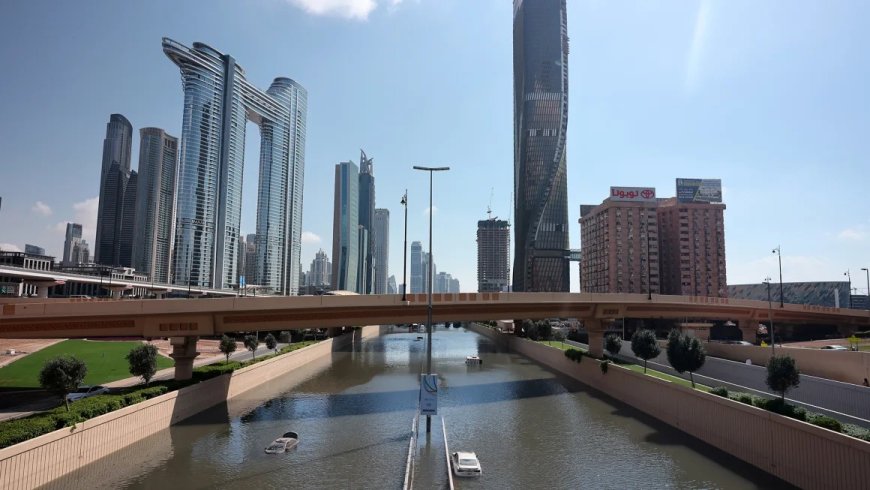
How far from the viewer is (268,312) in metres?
42.3

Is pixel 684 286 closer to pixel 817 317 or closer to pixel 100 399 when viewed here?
pixel 817 317

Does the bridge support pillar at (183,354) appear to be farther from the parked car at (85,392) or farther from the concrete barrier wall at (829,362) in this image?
the concrete barrier wall at (829,362)

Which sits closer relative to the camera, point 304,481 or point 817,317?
point 304,481

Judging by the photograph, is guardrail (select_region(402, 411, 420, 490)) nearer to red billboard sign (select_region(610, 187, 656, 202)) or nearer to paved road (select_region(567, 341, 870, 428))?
paved road (select_region(567, 341, 870, 428))

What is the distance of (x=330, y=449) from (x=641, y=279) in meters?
137

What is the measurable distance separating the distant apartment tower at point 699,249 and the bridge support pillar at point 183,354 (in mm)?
138376

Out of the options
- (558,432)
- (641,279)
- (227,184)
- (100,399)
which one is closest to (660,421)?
(558,432)

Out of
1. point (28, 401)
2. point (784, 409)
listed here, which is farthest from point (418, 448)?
point (28, 401)

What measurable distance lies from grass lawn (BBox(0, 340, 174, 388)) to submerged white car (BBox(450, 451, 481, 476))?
3689cm

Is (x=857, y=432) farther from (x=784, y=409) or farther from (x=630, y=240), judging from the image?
(x=630, y=240)

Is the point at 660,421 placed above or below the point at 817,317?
below

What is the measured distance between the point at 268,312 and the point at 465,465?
78.0ft

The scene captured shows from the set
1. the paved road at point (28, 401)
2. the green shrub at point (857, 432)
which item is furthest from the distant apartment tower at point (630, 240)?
the paved road at point (28, 401)

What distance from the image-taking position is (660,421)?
37750 mm
